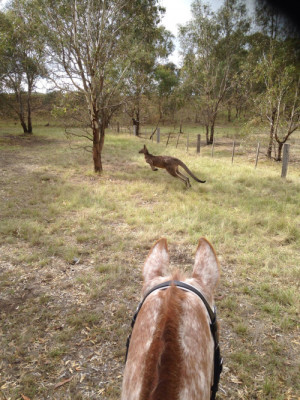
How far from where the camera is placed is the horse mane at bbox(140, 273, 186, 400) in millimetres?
678

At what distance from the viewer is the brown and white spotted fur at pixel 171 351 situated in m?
0.71

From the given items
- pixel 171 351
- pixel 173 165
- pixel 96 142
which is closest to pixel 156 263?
pixel 171 351

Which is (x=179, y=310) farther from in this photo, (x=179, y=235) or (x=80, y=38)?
(x=80, y=38)

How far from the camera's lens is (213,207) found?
6742 mm

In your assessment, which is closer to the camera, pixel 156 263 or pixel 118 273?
pixel 156 263

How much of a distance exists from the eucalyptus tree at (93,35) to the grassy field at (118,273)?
3.74 meters

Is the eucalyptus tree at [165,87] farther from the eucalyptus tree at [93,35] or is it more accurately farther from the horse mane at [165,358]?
the horse mane at [165,358]

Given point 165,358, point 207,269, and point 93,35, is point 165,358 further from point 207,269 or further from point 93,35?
point 93,35

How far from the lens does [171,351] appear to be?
76 centimetres

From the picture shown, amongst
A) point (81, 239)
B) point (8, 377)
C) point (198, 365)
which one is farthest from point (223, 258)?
point (198, 365)

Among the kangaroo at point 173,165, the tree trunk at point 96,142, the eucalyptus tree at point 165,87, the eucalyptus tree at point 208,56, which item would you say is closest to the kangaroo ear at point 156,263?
the kangaroo at point 173,165

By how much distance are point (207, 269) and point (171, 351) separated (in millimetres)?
629

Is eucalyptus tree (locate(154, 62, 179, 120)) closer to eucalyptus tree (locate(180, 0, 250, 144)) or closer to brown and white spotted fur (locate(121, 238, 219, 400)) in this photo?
eucalyptus tree (locate(180, 0, 250, 144))

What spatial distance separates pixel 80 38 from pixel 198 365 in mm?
10395
